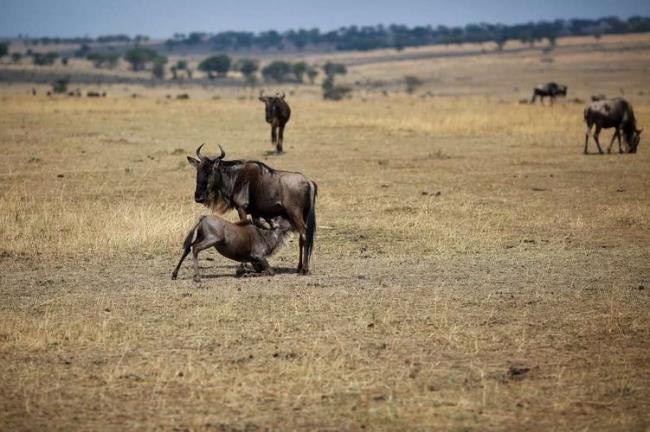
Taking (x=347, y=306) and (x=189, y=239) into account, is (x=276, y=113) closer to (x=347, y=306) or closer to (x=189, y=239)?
(x=189, y=239)

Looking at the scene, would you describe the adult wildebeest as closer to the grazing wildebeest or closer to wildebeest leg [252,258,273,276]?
the grazing wildebeest

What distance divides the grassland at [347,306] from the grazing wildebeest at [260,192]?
0.56 meters

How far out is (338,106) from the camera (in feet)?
153

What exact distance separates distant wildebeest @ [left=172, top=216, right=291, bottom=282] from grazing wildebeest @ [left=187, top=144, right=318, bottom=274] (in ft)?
0.54

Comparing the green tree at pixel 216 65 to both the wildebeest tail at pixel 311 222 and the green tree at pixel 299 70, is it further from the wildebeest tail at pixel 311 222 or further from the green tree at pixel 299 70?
the wildebeest tail at pixel 311 222

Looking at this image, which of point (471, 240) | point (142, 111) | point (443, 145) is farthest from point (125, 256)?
point (142, 111)

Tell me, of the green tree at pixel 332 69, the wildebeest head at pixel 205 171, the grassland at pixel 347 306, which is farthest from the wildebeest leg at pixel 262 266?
the green tree at pixel 332 69

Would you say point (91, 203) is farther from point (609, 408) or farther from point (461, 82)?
point (461, 82)

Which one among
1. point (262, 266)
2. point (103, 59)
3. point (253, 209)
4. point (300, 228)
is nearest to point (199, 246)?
point (262, 266)

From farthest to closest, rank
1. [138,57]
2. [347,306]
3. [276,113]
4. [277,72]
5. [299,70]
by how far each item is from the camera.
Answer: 1. [138,57]
2. [299,70]
3. [277,72]
4. [276,113]
5. [347,306]

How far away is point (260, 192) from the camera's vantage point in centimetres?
1070

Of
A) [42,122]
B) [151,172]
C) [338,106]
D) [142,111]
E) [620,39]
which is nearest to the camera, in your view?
[151,172]

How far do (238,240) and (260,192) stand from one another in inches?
28.1

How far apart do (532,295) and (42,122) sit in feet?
81.6
